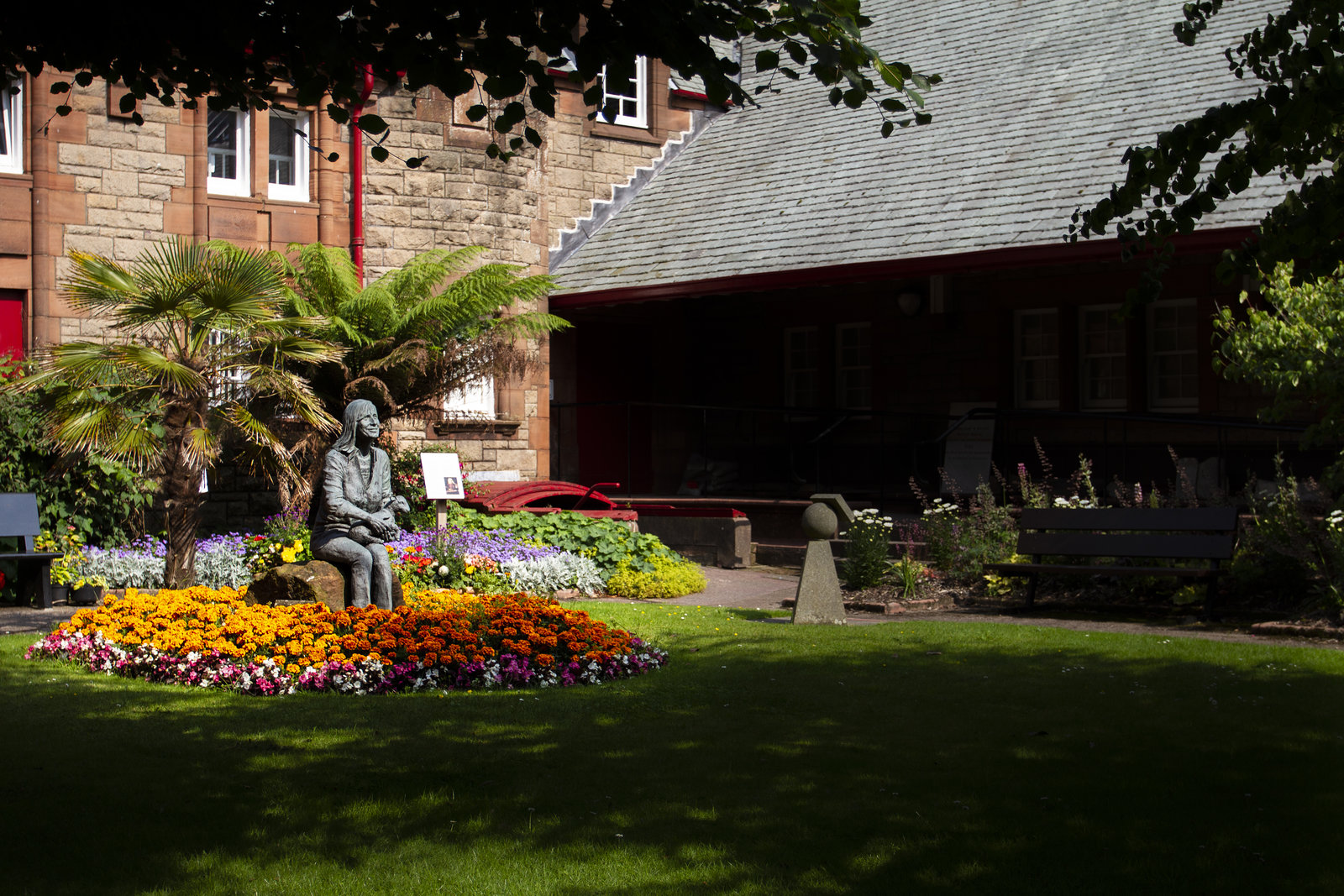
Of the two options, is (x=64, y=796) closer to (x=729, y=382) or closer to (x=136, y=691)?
(x=136, y=691)

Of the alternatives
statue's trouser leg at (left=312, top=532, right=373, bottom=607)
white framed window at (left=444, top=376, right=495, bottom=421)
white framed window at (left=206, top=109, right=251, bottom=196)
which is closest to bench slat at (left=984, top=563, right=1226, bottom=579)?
statue's trouser leg at (left=312, top=532, right=373, bottom=607)

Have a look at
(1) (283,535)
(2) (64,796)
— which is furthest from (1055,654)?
(1) (283,535)

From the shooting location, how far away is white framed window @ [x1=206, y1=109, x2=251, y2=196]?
16.4 m

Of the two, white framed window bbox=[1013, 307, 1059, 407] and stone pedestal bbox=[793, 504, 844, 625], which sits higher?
white framed window bbox=[1013, 307, 1059, 407]

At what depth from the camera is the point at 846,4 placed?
4812 millimetres

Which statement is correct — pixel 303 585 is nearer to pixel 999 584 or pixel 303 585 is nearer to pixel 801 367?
pixel 999 584

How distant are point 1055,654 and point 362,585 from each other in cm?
467

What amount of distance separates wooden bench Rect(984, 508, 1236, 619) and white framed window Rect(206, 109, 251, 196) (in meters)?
10.1

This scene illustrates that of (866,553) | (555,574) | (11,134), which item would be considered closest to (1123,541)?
(866,553)

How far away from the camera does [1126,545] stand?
1146cm

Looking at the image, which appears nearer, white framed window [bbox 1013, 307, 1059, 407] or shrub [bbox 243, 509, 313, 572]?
shrub [bbox 243, 509, 313, 572]

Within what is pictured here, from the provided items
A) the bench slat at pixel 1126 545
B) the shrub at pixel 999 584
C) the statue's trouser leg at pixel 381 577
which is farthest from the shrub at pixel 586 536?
the statue's trouser leg at pixel 381 577

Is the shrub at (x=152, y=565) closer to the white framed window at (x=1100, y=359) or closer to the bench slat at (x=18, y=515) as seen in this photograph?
Result: the bench slat at (x=18, y=515)

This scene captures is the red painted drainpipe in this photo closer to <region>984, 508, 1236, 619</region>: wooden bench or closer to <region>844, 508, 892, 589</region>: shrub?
<region>844, 508, 892, 589</region>: shrub
